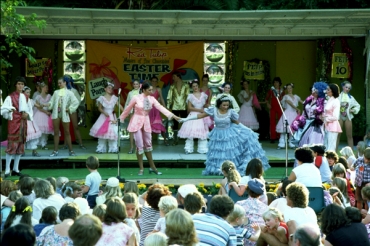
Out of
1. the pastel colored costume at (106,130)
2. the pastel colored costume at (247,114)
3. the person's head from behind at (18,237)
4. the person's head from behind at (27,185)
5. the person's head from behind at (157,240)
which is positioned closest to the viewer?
the person's head from behind at (18,237)

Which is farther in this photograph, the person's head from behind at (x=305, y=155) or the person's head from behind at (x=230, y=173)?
the person's head from behind at (x=305, y=155)

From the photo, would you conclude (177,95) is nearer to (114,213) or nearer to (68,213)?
(68,213)

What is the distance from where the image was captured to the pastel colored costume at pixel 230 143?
13570 mm

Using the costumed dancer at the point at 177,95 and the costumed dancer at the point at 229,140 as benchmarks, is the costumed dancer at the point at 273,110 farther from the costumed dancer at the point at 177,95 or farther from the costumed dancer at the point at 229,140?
the costumed dancer at the point at 229,140

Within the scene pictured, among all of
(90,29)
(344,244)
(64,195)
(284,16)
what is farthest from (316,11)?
(344,244)

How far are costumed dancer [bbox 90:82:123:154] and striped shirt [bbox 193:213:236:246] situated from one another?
9282 millimetres

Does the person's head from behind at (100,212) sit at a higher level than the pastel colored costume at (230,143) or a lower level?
lower

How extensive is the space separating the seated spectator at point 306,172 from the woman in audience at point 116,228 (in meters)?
3.36

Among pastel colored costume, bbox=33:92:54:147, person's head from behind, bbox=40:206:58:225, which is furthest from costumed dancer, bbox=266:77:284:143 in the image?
person's head from behind, bbox=40:206:58:225

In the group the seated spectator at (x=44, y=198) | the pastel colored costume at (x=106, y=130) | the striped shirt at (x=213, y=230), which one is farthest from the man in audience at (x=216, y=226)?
the pastel colored costume at (x=106, y=130)

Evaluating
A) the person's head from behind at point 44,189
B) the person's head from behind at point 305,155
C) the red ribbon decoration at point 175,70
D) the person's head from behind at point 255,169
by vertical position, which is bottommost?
the person's head from behind at point 44,189

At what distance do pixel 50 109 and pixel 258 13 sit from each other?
15.0 feet

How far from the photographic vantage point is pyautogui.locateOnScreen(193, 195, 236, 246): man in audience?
22.6ft

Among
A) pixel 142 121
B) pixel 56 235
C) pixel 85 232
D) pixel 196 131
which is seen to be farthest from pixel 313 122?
pixel 85 232
